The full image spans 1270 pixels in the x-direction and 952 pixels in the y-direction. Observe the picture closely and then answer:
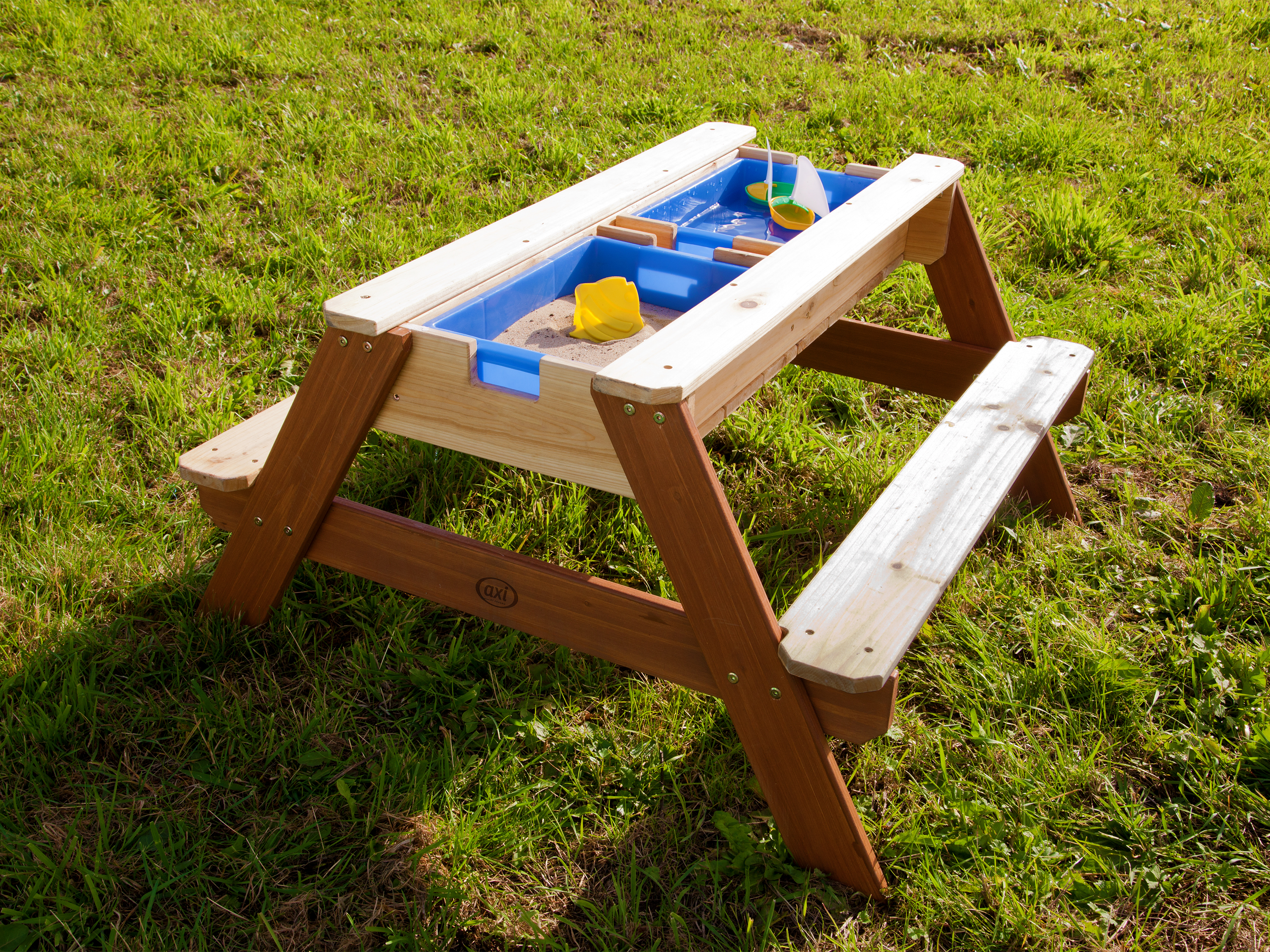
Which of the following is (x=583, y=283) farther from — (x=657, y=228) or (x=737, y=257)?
(x=737, y=257)

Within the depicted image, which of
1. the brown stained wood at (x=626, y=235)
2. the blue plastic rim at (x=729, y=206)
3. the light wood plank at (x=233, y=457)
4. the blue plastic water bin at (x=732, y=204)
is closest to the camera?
the light wood plank at (x=233, y=457)

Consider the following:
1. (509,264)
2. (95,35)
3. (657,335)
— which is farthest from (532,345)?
(95,35)

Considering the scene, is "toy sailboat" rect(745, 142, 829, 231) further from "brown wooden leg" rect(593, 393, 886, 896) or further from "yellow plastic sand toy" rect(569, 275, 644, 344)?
"brown wooden leg" rect(593, 393, 886, 896)

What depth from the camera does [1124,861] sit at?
1.76m

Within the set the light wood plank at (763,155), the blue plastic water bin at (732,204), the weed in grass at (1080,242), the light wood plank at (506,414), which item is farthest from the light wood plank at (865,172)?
the weed in grass at (1080,242)

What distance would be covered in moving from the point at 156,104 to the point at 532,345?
3746 mm

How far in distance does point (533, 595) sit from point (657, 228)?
2.78ft

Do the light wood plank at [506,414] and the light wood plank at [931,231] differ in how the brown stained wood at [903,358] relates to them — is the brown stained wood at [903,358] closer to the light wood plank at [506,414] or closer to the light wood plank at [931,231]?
the light wood plank at [931,231]

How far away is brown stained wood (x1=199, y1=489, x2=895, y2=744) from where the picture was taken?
1580mm

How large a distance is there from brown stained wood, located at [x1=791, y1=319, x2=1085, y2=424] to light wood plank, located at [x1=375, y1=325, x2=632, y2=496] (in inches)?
47.5

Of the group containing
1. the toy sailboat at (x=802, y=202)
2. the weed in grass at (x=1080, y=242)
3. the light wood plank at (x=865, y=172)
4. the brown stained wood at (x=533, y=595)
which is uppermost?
the toy sailboat at (x=802, y=202)

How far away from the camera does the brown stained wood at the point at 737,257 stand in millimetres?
1942

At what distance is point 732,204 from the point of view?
256cm

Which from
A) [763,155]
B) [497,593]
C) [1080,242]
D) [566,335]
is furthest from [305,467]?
[1080,242]
